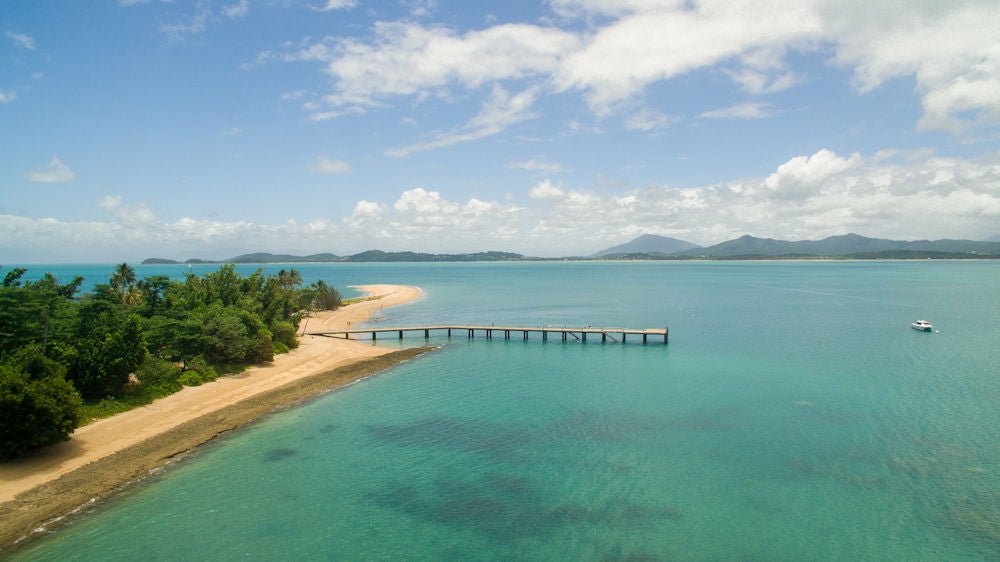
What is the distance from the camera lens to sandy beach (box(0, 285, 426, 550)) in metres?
22.8

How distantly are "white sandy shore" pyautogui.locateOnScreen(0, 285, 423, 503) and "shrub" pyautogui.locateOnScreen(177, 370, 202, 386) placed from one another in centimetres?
73

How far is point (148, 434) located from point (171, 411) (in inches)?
152

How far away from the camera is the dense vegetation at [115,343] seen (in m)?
25.6

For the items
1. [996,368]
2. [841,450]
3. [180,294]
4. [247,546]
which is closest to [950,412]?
[841,450]

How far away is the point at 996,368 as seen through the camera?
46000 millimetres

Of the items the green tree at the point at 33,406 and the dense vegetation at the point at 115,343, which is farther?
the dense vegetation at the point at 115,343

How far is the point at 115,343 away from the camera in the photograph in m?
33.3

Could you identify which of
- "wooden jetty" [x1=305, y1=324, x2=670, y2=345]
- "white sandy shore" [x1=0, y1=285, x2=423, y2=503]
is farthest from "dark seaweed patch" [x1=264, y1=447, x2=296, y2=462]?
"wooden jetty" [x1=305, y1=324, x2=670, y2=345]

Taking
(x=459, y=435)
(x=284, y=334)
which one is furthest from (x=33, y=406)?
(x=284, y=334)

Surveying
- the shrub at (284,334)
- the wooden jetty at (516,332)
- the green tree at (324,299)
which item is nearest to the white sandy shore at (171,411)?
the shrub at (284,334)

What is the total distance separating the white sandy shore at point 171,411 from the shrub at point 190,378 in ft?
2.40

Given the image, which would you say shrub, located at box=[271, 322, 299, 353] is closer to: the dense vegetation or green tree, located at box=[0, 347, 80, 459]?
the dense vegetation

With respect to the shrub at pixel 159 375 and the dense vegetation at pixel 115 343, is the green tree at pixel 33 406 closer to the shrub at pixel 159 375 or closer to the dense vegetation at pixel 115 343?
the dense vegetation at pixel 115 343

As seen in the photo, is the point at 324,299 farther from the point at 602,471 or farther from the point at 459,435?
the point at 602,471
